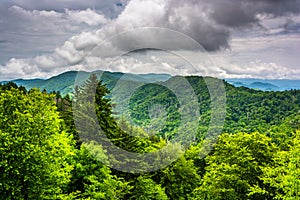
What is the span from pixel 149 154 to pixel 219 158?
902 cm

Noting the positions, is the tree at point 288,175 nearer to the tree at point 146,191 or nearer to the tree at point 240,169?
the tree at point 240,169

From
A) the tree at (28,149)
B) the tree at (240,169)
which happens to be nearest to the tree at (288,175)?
the tree at (240,169)

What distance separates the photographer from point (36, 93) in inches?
1217

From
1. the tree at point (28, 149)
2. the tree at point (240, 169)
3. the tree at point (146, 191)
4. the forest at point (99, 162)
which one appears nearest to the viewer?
the tree at point (28, 149)

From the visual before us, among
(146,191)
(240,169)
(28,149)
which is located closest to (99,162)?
(146,191)

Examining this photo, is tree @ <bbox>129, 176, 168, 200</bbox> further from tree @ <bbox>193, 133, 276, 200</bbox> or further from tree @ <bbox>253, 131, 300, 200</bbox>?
tree @ <bbox>253, 131, 300, 200</bbox>

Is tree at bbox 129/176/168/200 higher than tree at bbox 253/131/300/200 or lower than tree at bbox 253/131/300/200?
lower

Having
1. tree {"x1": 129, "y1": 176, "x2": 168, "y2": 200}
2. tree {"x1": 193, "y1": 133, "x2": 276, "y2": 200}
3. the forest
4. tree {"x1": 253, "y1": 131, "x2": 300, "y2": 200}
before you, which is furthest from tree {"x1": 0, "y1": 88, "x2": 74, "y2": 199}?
tree {"x1": 253, "y1": 131, "x2": 300, "y2": 200}

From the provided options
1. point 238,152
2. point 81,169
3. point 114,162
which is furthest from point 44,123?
point 238,152

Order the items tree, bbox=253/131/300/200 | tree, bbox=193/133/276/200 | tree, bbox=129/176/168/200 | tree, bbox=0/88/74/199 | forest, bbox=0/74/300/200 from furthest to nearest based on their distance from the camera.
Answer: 1. tree, bbox=129/176/168/200
2. tree, bbox=193/133/276/200
3. tree, bbox=253/131/300/200
4. forest, bbox=0/74/300/200
5. tree, bbox=0/88/74/199

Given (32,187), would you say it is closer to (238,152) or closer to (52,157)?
(52,157)

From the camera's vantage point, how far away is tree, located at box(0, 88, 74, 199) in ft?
86.4

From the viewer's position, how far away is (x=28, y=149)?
27.0 metres

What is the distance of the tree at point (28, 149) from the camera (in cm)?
2634
